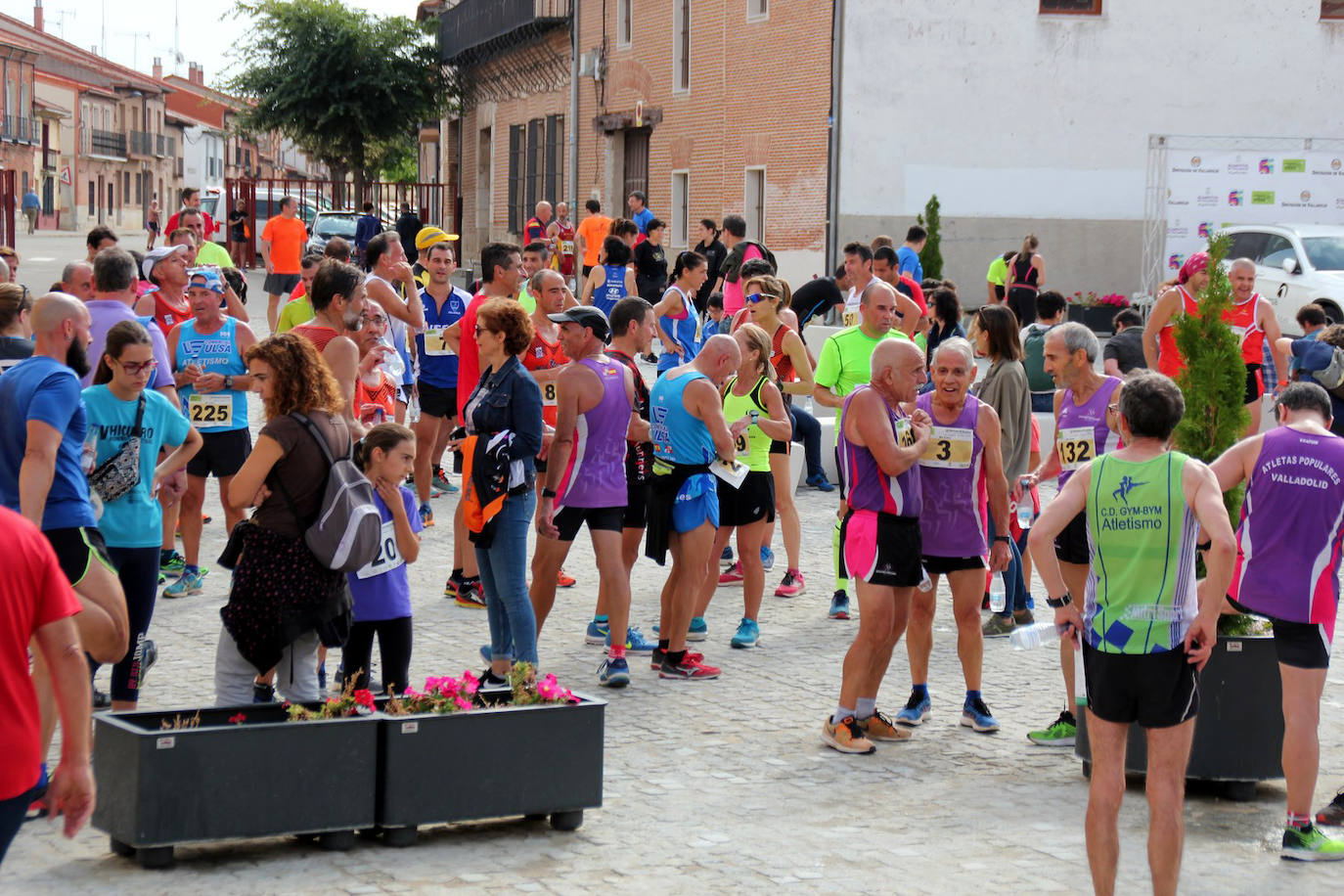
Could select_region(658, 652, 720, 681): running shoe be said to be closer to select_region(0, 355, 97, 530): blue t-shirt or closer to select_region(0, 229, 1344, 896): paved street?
select_region(0, 229, 1344, 896): paved street

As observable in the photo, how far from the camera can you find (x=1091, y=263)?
28.0 metres

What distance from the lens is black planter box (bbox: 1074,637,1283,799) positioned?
643 centimetres

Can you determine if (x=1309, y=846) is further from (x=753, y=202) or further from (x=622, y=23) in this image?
(x=622, y=23)

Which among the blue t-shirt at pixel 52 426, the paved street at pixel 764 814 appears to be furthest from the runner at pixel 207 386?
the blue t-shirt at pixel 52 426

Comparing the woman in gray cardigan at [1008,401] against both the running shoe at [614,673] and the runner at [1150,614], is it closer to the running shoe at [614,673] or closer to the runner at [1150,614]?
the running shoe at [614,673]

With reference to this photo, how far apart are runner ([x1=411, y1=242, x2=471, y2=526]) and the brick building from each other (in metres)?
16.7

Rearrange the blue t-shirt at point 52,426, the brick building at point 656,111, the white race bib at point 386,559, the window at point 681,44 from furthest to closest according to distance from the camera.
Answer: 1. the window at point 681,44
2. the brick building at point 656,111
3. the white race bib at point 386,559
4. the blue t-shirt at point 52,426

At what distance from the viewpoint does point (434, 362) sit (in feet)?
37.1

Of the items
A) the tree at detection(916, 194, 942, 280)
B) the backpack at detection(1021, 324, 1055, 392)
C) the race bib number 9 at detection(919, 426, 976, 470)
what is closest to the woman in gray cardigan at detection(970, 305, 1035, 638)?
the race bib number 9 at detection(919, 426, 976, 470)

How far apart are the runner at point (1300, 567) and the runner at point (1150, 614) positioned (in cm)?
97

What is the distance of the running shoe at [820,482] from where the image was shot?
14.0 metres

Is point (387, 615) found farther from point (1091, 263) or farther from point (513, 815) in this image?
point (1091, 263)

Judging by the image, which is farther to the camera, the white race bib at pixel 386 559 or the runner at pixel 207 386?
the runner at pixel 207 386

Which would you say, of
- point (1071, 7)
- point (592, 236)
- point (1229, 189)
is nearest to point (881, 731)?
point (592, 236)
